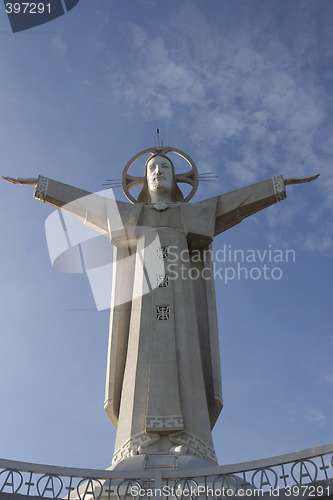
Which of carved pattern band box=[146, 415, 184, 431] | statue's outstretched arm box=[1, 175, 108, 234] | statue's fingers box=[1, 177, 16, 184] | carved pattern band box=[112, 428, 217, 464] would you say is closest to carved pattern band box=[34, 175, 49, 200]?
statue's outstretched arm box=[1, 175, 108, 234]

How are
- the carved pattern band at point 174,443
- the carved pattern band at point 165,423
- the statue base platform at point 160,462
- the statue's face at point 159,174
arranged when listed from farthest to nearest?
the statue's face at point 159,174 < the carved pattern band at point 165,423 < the carved pattern band at point 174,443 < the statue base platform at point 160,462

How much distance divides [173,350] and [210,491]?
10.8 ft

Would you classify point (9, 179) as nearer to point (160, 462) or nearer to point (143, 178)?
point (143, 178)

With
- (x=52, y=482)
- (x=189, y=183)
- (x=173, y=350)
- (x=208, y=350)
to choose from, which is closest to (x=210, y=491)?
(x=52, y=482)

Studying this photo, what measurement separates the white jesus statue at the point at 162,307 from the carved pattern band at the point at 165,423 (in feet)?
0.05

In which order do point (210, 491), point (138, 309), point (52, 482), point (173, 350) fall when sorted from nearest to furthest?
point (52, 482) → point (210, 491) → point (173, 350) → point (138, 309)

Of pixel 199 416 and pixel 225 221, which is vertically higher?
pixel 225 221

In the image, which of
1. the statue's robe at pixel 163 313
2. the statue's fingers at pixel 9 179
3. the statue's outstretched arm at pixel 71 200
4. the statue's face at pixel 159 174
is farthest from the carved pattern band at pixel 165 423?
the statue's fingers at pixel 9 179

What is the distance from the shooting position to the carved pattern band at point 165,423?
28.9ft

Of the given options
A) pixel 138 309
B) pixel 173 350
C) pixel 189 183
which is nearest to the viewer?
pixel 173 350

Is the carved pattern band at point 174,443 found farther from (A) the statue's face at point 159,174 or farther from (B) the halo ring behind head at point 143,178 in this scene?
(B) the halo ring behind head at point 143,178

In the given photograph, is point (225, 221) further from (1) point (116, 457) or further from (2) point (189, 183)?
(1) point (116, 457)

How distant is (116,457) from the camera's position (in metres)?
8.80

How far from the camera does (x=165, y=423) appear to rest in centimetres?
885
